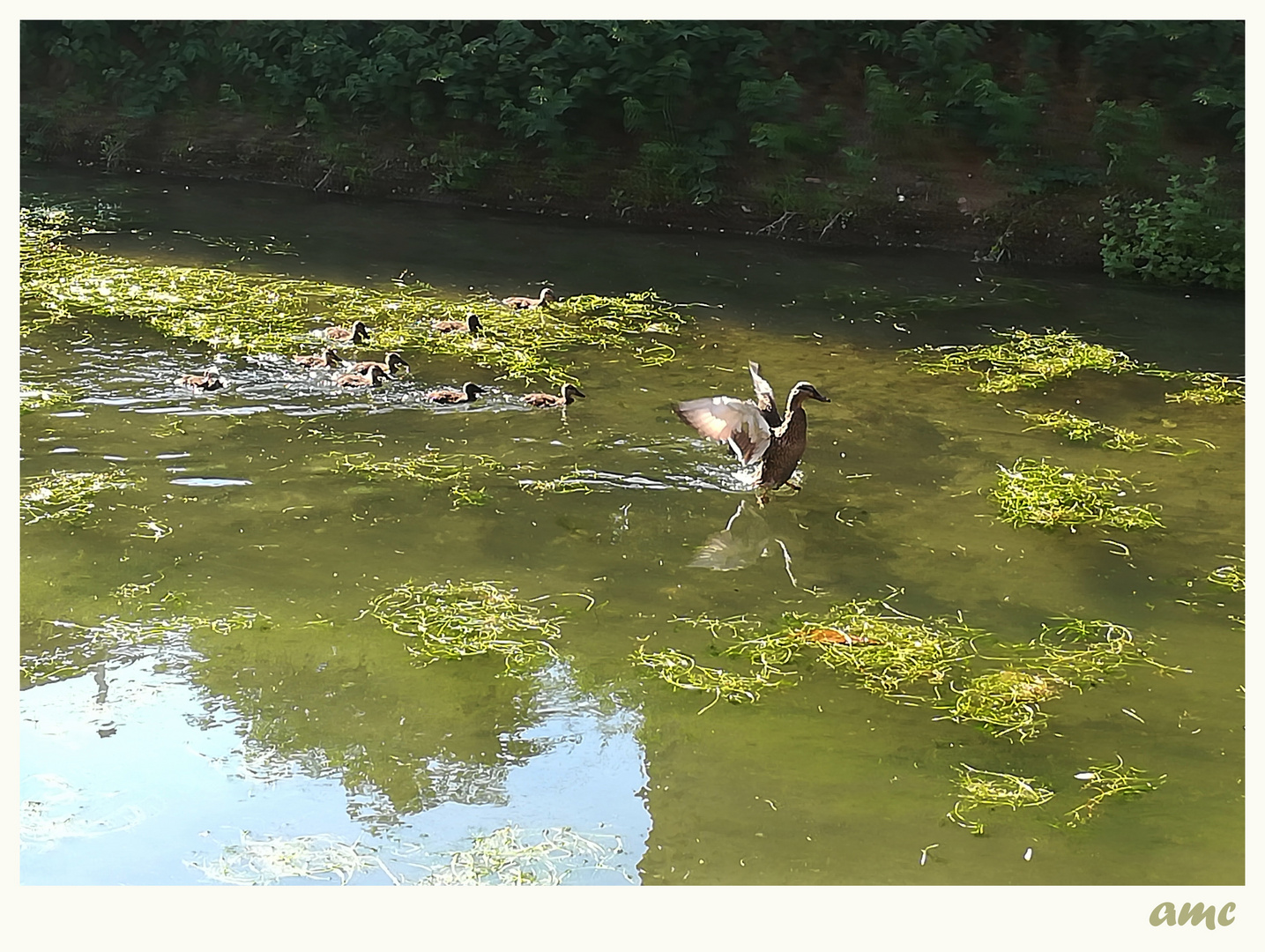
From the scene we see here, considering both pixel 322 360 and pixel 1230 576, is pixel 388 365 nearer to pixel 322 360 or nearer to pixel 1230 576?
pixel 322 360

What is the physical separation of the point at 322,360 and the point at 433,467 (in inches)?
75.9

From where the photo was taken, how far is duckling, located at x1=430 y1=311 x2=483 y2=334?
31.7 ft

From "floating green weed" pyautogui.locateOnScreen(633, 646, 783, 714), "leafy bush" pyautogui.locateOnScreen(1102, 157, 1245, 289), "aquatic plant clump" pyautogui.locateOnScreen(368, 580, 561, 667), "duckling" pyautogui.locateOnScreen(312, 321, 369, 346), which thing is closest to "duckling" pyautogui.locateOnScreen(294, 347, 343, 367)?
"duckling" pyautogui.locateOnScreen(312, 321, 369, 346)

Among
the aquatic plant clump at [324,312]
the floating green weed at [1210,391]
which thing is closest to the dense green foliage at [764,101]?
the floating green weed at [1210,391]

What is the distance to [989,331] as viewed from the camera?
33.9ft

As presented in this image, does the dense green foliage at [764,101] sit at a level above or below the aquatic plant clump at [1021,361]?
above

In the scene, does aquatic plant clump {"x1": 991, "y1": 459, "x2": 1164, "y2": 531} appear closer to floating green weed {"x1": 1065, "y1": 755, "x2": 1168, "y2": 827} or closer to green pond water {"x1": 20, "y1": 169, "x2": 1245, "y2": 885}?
green pond water {"x1": 20, "y1": 169, "x2": 1245, "y2": 885}

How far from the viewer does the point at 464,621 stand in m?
5.50

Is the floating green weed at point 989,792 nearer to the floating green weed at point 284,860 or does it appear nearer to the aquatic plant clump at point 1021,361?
the floating green weed at point 284,860

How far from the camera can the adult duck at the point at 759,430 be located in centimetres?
657

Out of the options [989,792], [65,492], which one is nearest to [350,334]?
[65,492]

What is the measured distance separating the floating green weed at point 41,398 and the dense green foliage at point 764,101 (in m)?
7.65

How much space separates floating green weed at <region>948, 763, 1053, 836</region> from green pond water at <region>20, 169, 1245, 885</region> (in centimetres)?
4
